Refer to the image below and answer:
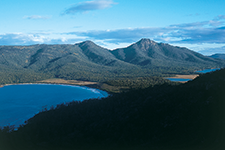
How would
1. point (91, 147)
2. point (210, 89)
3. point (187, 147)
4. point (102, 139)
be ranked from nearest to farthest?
point (187, 147)
point (91, 147)
point (102, 139)
point (210, 89)

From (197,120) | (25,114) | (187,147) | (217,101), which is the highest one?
(217,101)

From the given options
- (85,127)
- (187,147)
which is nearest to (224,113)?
(187,147)

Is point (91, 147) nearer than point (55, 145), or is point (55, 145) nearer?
point (91, 147)

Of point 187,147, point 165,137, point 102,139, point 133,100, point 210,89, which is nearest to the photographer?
point 187,147

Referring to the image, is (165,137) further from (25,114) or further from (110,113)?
(25,114)

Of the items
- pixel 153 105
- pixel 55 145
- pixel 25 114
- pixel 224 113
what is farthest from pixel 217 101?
pixel 25 114

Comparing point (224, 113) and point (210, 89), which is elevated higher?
point (210, 89)

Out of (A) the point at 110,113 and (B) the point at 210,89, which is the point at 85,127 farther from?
(B) the point at 210,89
